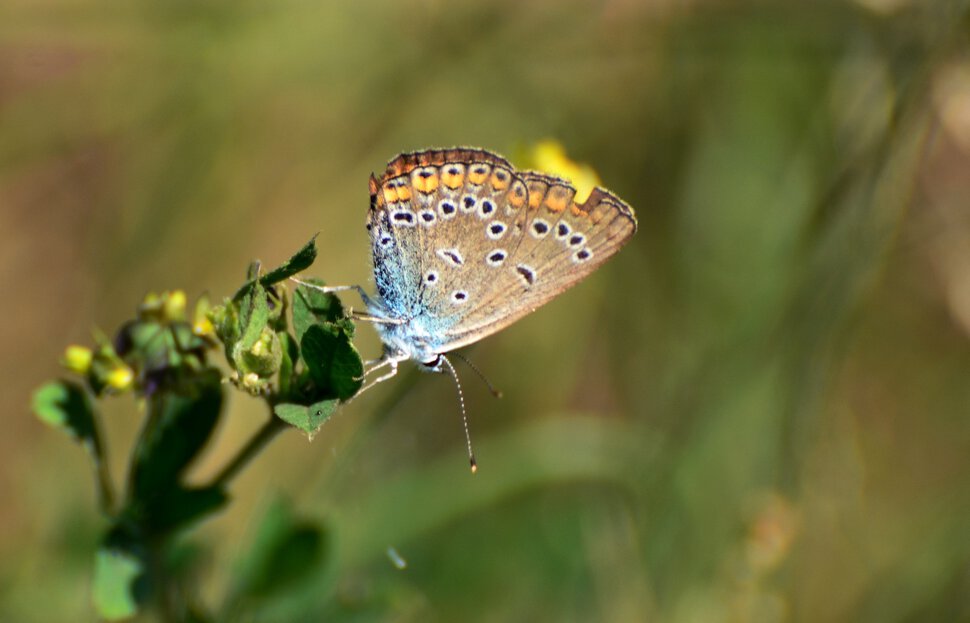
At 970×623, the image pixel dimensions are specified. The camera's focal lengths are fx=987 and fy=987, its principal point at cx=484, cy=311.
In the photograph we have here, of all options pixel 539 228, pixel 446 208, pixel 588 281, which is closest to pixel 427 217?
pixel 446 208

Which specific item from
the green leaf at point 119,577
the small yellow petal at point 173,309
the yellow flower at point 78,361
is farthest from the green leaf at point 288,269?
the green leaf at point 119,577

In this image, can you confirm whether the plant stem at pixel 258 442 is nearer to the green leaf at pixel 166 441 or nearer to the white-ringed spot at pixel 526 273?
the green leaf at pixel 166 441

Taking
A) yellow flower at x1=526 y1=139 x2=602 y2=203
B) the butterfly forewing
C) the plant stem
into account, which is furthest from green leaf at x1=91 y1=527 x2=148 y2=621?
yellow flower at x1=526 y1=139 x2=602 y2=203

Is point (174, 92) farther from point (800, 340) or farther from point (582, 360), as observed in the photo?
point (800, 340)

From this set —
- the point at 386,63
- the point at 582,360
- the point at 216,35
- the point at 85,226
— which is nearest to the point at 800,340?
the point at 582,360

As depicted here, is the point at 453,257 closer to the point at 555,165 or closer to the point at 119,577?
the point at 555,165

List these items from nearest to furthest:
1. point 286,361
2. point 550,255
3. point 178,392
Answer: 1. point 286,361
2. point 178,392
3. point 550,255

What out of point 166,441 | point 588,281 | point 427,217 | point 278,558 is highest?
point 427,217

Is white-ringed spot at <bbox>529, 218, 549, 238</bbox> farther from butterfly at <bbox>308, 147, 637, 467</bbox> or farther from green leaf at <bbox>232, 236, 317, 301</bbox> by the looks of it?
green leaf at <bbox>232, 236, 317, 301</bbox>
